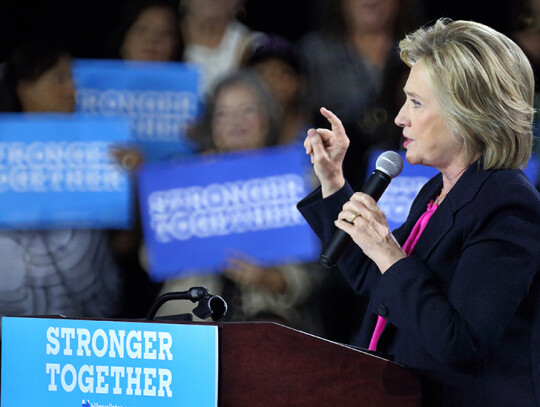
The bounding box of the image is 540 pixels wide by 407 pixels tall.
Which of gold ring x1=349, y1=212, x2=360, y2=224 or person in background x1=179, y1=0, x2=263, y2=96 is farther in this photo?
person in background x1=179, y1=0, x2=263, y2=96

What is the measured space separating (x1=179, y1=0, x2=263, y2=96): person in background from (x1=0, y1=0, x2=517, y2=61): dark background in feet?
0.21

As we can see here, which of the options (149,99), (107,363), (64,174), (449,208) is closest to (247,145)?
(149,99)

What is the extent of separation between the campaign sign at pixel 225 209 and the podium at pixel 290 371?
233 centimetres

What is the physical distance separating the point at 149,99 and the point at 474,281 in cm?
265

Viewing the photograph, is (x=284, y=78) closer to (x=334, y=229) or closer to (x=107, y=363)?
(x=334, y=229)

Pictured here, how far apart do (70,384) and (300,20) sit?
2.73 metres

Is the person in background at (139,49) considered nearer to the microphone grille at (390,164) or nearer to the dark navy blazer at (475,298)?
the microphone grille at (390,164)

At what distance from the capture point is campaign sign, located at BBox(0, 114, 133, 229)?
3676mm

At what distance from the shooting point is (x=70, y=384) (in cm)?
140

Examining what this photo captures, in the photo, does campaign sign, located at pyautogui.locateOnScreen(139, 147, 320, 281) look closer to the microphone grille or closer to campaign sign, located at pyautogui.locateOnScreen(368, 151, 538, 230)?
campaign sign, located at pyautogui.locateOnScreen(368, 151, 538, 230)

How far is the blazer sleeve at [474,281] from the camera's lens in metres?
1.30

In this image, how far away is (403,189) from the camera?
3.71 metres

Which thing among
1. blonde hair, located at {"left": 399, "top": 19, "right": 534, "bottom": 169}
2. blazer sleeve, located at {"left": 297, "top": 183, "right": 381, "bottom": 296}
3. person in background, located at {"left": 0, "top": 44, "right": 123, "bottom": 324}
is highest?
blonde hair, located at {"left": 399, "top": 19, "right": 534, "bottom": 169}

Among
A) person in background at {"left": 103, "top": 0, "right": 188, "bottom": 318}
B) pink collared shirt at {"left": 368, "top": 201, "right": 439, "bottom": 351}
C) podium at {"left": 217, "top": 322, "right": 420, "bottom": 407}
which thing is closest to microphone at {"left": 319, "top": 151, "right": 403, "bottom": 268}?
pink collared shirt at {"left": 368, "top": 201, "right": 439, "bottom": 351}
